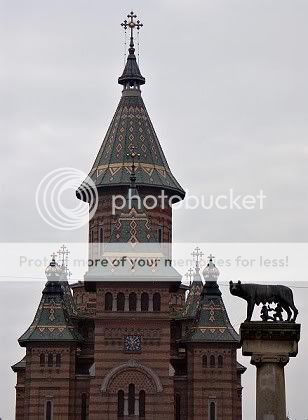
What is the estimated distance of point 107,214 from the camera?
84.7 metres

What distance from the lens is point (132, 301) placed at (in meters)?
74.4

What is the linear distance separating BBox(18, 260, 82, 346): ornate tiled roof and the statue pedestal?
172ft

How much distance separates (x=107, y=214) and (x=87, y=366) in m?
11.9

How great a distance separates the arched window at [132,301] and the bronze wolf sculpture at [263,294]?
4888 centimetres

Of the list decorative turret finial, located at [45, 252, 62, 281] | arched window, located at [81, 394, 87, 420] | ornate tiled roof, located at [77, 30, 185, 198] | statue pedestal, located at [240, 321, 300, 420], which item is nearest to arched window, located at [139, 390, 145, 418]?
arched window, located at [81, 394, 87, 420]

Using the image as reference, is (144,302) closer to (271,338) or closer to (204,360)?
(204,360)

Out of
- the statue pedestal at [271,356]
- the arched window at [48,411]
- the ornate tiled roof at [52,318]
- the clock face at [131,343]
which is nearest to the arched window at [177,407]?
the clock face at [131,343]

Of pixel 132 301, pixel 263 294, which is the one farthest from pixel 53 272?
pixel 263 294

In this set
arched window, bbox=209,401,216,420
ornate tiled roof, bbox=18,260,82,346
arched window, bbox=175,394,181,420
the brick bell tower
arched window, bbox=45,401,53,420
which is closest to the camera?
the brick bell tower

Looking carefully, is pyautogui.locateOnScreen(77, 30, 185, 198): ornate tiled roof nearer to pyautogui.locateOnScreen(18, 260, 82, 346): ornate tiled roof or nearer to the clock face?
pyautogui.locateOnScreen(18, 260, 82, 346): ornate tiled roof

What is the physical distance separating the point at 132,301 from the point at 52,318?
20.3 feet

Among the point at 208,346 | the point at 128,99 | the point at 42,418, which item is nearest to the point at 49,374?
the point at 42,418

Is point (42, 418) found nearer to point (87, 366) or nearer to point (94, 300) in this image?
point (87, 366)

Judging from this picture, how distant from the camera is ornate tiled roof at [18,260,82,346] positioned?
251ft
